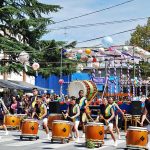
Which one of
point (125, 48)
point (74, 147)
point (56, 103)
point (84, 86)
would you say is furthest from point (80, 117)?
point (125, 48)

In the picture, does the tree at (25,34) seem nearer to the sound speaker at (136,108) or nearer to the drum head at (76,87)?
the drum head at (76,87)

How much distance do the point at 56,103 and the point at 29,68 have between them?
836 centimetres

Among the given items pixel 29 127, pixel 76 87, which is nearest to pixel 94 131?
pixel 29 127

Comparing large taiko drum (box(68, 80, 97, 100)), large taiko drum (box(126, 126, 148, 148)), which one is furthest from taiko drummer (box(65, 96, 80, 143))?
large taiko drum (box(68, 80, 97, 100))

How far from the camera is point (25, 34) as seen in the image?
35469 mm

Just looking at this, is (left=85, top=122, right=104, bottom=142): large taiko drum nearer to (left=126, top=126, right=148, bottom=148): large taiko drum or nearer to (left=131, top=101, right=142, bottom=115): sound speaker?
(left=126, top=126, right=148, bottom=148): large taiko drum

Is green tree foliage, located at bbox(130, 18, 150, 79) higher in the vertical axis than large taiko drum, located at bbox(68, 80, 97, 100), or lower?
higher

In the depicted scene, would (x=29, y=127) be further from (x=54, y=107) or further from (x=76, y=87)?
(x=76, y=87)

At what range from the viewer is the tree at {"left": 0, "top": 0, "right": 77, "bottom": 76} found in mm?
33688

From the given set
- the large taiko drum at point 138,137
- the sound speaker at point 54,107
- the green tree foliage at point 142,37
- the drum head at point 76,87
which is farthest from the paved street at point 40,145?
the green tree foliage at point 142,37

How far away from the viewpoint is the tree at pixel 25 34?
1326 inches

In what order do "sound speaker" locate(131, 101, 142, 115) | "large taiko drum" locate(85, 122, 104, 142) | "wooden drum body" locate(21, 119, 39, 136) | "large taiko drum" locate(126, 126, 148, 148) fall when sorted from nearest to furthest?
"large taiko drum" locate(126, 126, 148, 148) < "large taiko drum" locate(85, 122, 104, 142) < "wooden drum body" locate(21, 119, 39, 136) < "sound speaker" locate(131, 101, 142, 115)

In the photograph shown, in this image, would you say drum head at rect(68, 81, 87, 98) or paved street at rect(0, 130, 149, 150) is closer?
paved street at rect(0, 130, 149, 150)

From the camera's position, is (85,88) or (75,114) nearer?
(75,114)
